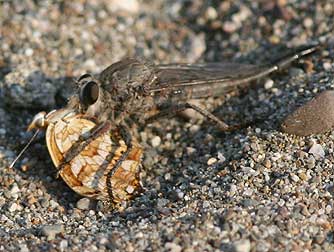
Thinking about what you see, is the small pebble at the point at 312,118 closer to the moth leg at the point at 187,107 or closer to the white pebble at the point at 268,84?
the moth leg at the point at 187,107

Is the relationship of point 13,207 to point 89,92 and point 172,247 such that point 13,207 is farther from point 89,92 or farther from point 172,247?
point 172,247

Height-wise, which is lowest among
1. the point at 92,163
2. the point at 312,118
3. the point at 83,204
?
the point at 83,204

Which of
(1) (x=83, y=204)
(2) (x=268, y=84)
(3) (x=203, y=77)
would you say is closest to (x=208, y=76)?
(3) (x=203, y=77)

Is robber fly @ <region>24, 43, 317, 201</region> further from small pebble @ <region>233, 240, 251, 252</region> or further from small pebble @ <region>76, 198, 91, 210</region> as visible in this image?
small pebble @ <region>233, 240, 251, 252</region>

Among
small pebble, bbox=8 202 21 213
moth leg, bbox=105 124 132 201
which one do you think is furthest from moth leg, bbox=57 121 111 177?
small pebble, bbox=8 202 21 213

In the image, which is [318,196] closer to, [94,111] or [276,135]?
[276,135]
